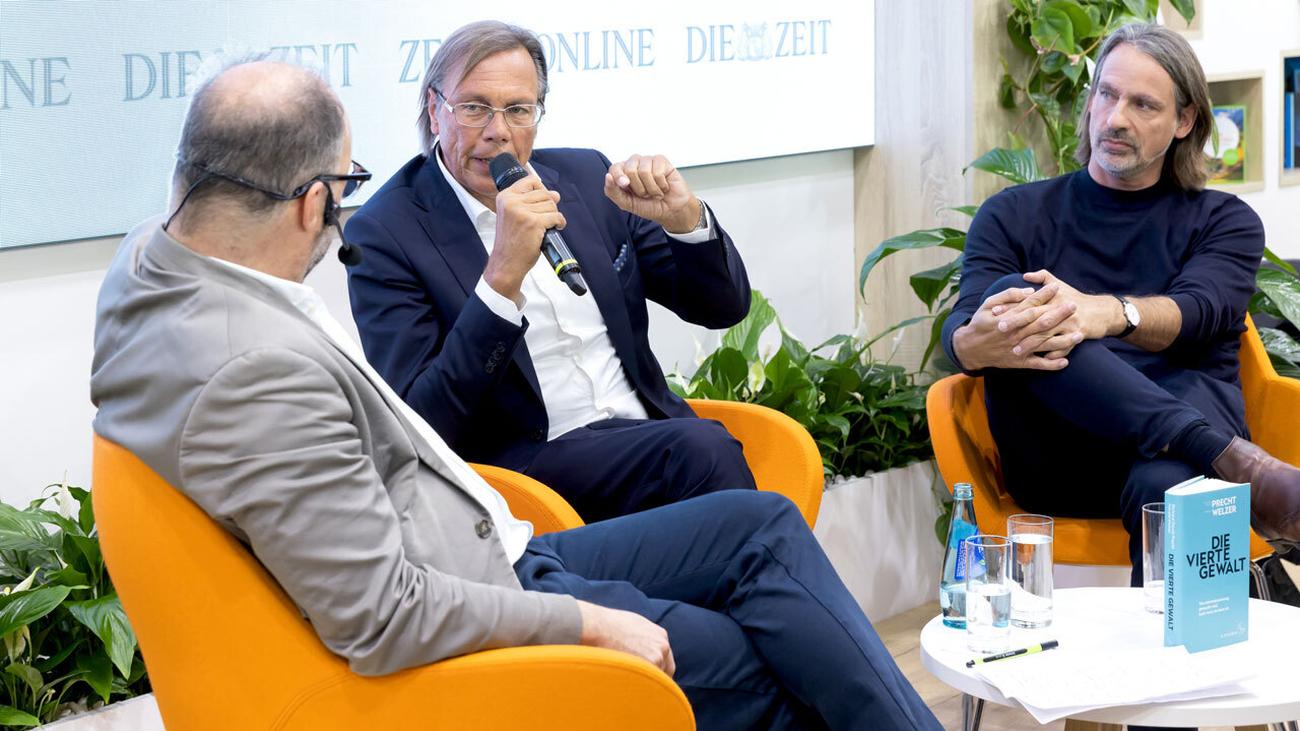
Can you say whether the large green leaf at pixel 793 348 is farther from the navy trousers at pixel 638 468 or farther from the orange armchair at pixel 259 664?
the orange armchair at pixel 259 664

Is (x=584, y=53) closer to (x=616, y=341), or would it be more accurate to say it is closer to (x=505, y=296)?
(x=616, y=341)

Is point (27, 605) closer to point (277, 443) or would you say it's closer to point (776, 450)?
point (277, 443)

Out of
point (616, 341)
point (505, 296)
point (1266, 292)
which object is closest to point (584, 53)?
point (616, 341)

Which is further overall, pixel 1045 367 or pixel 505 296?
pixel 1045 367

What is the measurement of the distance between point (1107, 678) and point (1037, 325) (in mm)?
972

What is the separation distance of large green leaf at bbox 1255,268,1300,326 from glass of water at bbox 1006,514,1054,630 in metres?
1.67

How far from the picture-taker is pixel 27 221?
8.51ft

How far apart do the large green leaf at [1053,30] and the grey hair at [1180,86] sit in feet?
2.17

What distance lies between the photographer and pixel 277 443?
5.08 feet

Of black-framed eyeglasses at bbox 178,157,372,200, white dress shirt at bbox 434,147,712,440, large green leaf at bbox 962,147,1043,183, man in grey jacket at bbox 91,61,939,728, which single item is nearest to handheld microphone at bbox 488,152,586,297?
white dress shirt at bbox 434,147,712,440

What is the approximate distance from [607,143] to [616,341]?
91 centimetres

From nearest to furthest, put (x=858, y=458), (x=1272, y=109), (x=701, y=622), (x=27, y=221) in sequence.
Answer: (x=701, y=622)
(x=27, y=221)
(x=858, y=458)
(x=1272, y=109)

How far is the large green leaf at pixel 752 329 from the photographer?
3605 mm

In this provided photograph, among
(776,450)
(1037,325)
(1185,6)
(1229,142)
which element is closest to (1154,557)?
(1037,325)
